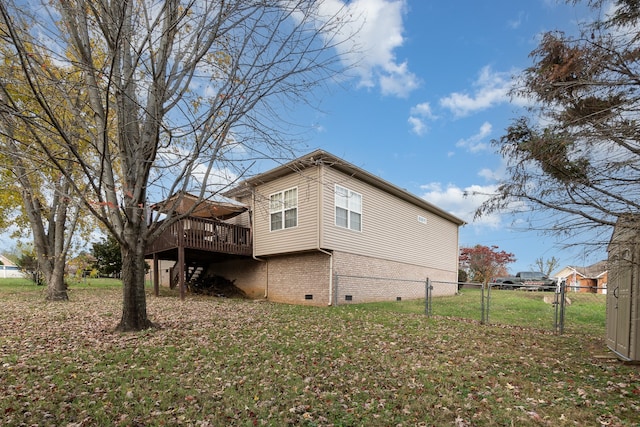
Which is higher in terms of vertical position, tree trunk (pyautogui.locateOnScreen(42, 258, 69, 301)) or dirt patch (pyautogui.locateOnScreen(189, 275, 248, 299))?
tree trunk (pyautogui.locateOnScreen(42, 258, 69, 301))

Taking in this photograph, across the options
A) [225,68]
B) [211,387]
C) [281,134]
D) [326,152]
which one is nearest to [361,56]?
[281,134]

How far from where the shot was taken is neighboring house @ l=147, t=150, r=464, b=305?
1180cm

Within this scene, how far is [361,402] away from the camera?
3959mm

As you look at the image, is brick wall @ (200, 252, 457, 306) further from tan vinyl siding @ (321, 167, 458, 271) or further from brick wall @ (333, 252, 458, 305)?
tan vinyl siding @ (321, 167, 458, 271)

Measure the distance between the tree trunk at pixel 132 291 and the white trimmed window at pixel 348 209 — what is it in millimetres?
6781

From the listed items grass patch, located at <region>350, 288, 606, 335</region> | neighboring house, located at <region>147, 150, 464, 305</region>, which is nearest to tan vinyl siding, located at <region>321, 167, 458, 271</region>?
neighboring house, located at <region>147, 150, 464, 305</region>

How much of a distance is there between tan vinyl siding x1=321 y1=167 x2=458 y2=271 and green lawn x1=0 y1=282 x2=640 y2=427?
15.3ft

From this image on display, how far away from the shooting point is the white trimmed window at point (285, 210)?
12523mm

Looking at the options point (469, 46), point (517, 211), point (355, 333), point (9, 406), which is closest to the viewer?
point (9, 406)

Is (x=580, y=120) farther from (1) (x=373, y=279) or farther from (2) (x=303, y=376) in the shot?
(1) (x=373, y=279)

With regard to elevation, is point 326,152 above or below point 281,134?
above

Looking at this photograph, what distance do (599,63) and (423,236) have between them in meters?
12.9

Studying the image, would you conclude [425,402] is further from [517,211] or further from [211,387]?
[517,211]

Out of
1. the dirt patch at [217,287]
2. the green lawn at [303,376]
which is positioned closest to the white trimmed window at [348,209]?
the green lawn at [303,376]
